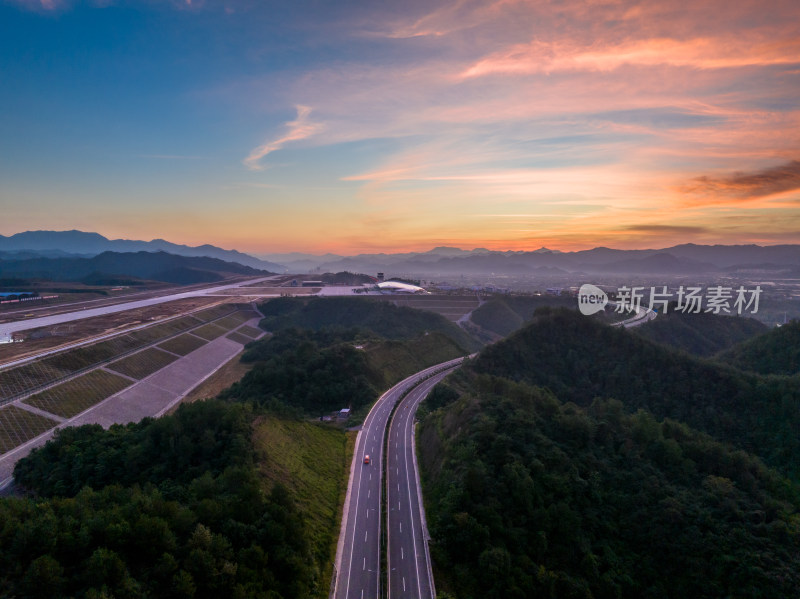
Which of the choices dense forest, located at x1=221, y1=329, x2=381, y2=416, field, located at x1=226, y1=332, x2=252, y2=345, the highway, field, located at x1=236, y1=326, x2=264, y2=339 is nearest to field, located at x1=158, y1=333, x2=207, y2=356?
field, located at x1=226, y1=332, x2=252, y2=345

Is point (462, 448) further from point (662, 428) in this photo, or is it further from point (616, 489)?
point (662, 428)

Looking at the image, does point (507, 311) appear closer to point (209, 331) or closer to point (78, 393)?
point (209, 331)

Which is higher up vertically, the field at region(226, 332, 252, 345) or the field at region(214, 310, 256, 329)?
the field at region(214, 310, 256, 329)

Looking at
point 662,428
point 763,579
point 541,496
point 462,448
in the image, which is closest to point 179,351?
point 462,448

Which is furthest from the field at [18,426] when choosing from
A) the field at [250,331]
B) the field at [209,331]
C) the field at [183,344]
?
the field at [250,331]

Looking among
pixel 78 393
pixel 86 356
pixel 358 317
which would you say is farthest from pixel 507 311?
pixel 78 393

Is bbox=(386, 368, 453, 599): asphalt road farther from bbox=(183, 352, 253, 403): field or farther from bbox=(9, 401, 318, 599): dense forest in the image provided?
bbox=(183, 352, 253, 403): field

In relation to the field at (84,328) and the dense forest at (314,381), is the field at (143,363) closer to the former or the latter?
the field at (84,328)
